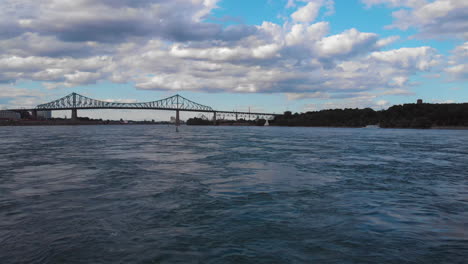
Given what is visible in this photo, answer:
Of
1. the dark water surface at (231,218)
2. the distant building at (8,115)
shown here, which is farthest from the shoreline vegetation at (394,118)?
the distant building at (8,115)

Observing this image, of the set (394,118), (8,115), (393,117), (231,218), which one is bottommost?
(231,218)

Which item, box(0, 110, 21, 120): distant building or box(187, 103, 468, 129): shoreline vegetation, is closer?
box(187, 103, 468, 129): shoreline vegetation

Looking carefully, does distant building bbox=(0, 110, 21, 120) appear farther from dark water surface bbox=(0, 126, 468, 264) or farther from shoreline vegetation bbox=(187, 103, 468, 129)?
dark water surface bbox=(0, 126, 468, 264)

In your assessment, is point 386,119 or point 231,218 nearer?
point 231,218

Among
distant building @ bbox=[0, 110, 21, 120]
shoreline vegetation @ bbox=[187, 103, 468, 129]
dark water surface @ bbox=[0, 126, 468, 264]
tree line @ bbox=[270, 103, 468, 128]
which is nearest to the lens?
dark water surface @ bbox=[0, 126, 468, 264]

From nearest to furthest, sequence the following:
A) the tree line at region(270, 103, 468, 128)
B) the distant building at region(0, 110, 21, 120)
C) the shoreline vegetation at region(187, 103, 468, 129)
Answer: the shoreline vegetation at region(187, 103, 468, 129), the tree line at region(270, 103, 468, 128), the distant building at region(0, 110, 21, 120)

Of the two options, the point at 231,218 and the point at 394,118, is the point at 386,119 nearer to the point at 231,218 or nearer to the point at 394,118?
the point at 394,118

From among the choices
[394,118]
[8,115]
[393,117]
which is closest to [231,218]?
[394,118]

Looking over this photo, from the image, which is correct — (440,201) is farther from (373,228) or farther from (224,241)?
(224,241)

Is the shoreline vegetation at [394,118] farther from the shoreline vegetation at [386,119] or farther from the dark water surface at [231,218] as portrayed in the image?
the dark water surface at [231,218]

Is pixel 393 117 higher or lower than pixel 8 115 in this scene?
lower

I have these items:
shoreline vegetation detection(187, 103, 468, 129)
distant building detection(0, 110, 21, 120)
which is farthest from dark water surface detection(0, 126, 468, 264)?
distant building detection(0, 110, 21, 120)

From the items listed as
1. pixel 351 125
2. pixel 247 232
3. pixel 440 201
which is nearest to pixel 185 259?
pixel 247 232

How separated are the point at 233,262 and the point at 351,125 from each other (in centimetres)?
16577
